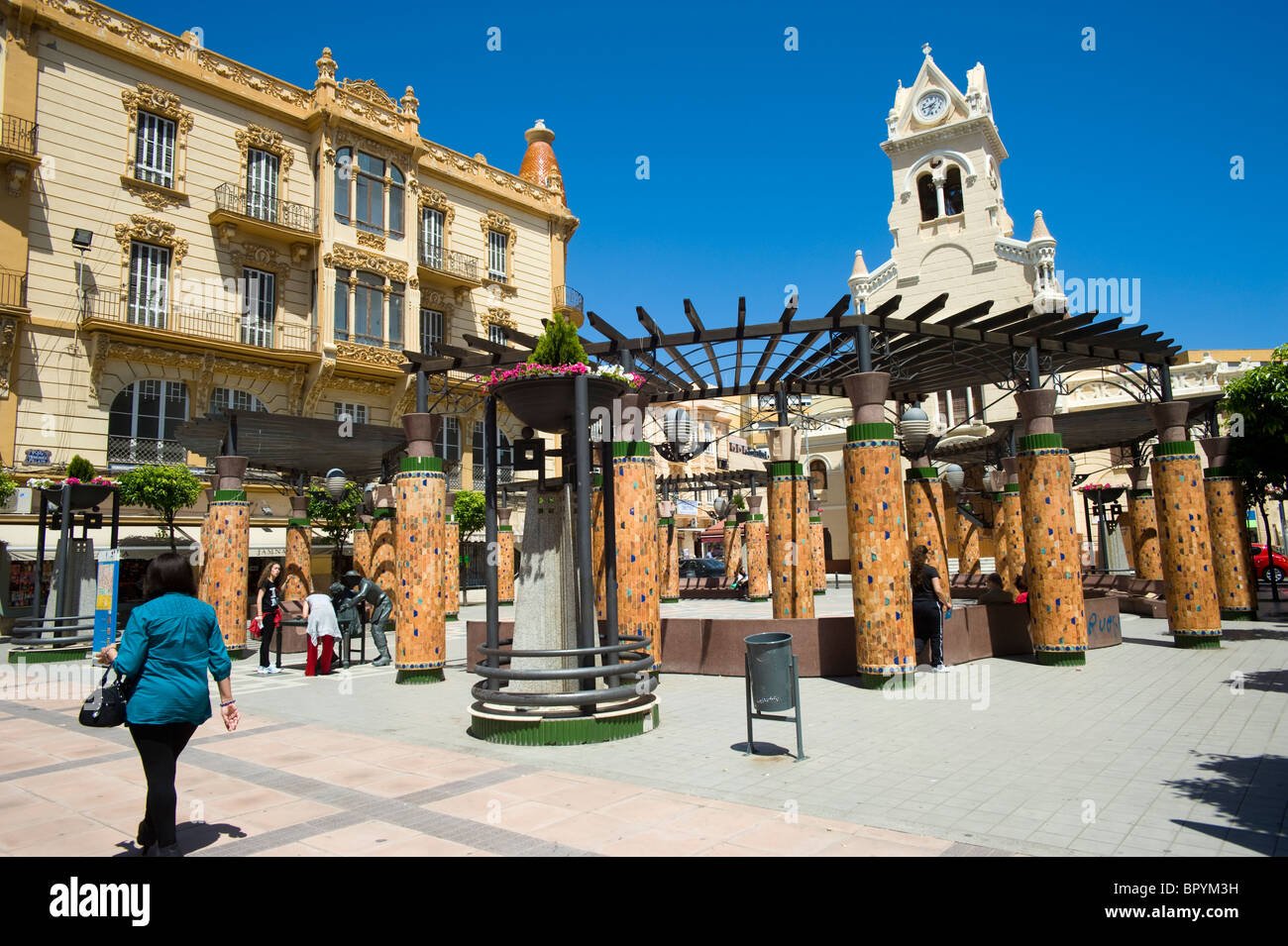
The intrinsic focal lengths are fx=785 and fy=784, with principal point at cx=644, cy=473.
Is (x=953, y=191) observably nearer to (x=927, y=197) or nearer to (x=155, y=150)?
(x=927, y=197)

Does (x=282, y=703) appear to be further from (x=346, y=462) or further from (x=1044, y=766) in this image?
(x=346, y=462)

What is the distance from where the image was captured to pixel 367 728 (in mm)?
8602

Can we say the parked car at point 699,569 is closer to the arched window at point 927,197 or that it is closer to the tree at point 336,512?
the tree at point 336,512

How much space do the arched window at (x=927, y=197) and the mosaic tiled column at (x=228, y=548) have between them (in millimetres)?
37442

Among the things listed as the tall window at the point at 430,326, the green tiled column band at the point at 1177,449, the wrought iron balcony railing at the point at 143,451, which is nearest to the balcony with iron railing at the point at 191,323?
the wrought iron balcony railing at the point at 143,451

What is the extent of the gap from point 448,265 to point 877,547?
2661cm

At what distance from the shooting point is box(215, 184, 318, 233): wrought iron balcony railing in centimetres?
2667

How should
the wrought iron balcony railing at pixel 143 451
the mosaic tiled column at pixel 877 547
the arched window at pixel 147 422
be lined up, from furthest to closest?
the arched window at pixel 147 422, the wrought iron balcony railing at pixel 143 451, the mosaic tiled column at pixel 877 547

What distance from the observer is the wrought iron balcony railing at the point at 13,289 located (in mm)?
21703

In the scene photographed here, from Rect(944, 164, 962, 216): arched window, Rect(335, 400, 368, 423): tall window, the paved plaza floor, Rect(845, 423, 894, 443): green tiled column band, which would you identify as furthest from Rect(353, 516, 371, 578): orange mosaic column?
Rect(944, 164, 962, 216): arched window

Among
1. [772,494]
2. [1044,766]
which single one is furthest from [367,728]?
[772,494]

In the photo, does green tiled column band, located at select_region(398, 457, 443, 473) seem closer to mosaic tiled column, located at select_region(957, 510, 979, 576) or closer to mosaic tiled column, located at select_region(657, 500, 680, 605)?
mosaic tiled column, located at select_region(657, 500, 680, 605)

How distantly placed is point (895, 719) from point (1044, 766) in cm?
213
